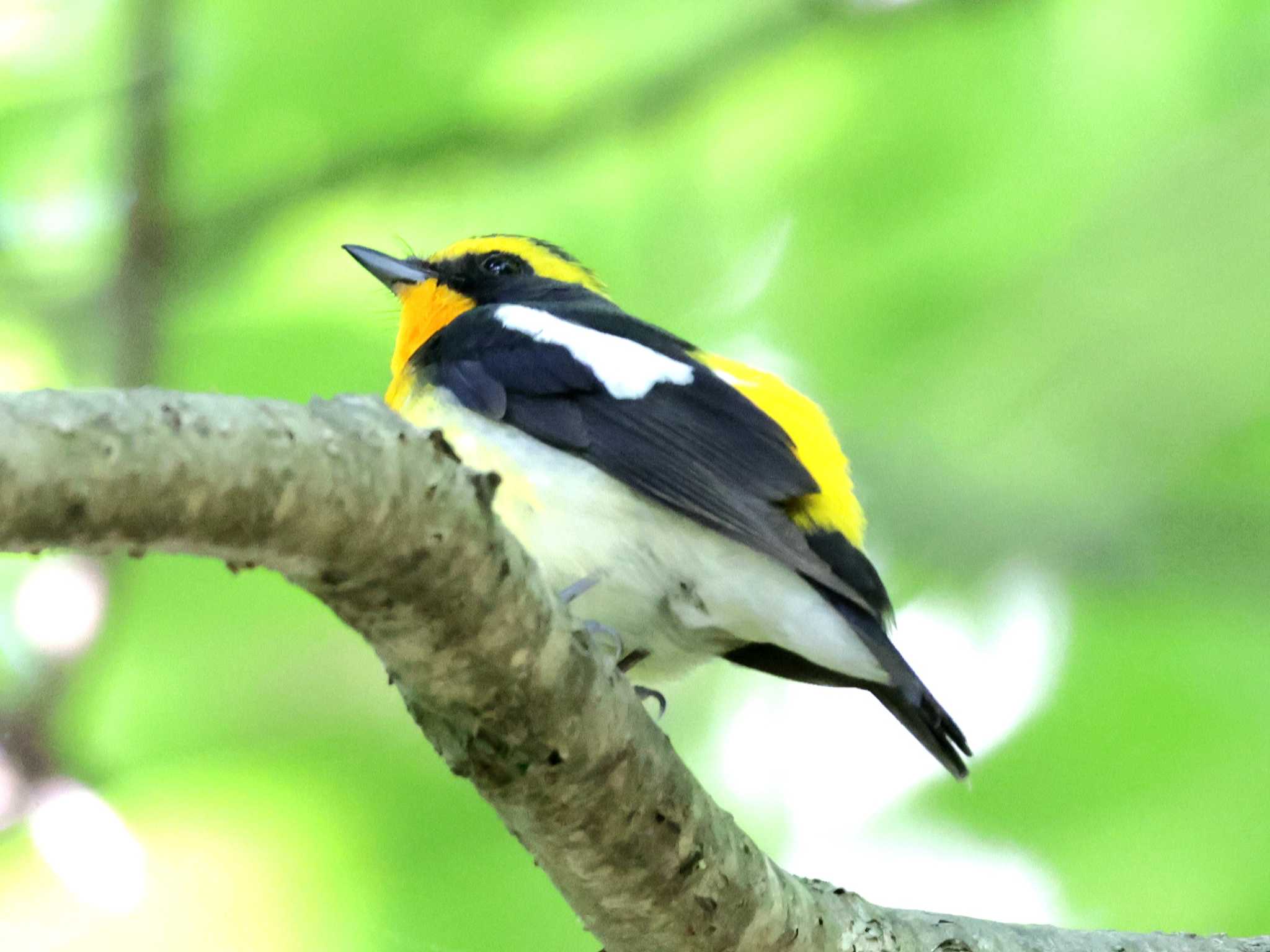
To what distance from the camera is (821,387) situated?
176 inches

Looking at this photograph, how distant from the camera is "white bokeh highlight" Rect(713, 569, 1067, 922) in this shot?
401 cm

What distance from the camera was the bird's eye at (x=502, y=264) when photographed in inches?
137

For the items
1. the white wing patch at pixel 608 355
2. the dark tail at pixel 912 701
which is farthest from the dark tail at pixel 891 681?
the white wing patch at pixel 608 355

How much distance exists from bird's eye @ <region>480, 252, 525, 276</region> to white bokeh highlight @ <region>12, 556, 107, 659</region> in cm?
138

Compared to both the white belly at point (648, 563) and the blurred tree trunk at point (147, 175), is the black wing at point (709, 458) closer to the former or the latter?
the white belly at point (648, 563)

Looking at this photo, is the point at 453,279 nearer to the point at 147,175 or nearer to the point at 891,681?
the point at 147,175

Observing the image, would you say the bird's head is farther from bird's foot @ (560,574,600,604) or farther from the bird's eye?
bird's foot @ (560,574,600,604)

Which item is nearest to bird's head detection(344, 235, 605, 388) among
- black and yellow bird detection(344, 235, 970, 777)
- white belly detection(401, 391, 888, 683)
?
black and yellow bird detection(344, 235, 970, 777)

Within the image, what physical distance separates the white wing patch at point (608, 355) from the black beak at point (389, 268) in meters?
0.45

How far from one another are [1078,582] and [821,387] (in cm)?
95

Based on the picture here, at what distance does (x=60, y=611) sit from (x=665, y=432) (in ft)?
7.04

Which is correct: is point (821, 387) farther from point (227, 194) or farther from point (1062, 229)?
point (227, 194)

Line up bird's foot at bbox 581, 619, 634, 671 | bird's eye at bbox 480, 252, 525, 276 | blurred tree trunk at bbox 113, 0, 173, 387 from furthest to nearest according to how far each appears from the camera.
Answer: blurred tree trunk at bbox 113, 0, 173, 387 < bird's eye at bbox 480, 252, 525, 276 < bird's foot at bbox 581, 619, 634, 671

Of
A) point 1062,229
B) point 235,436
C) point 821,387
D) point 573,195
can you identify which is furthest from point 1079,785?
point 235,436
